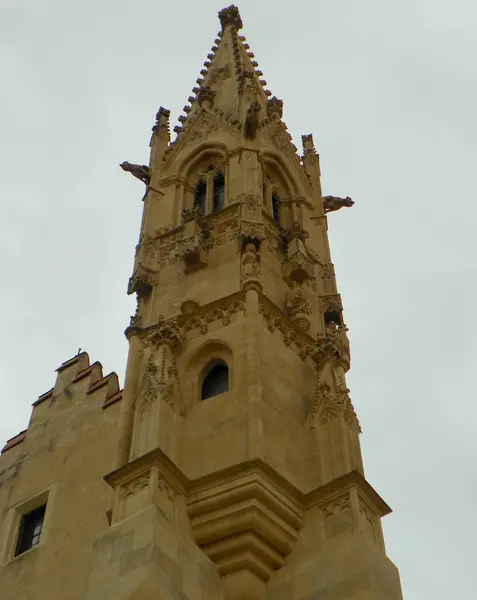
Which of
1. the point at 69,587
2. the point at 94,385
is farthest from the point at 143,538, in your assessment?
the point at 94,385

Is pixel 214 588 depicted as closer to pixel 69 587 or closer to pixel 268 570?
pixel 268 570

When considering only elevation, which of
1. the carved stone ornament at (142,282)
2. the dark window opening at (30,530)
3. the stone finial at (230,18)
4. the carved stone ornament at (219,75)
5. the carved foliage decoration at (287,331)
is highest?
the stone finial at (230,18)

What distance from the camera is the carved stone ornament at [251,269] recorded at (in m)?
16.3

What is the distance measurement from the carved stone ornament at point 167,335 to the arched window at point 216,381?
0.75 meters

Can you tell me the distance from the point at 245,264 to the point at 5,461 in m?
6.74

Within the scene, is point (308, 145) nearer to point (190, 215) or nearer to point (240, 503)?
point (190, 215)

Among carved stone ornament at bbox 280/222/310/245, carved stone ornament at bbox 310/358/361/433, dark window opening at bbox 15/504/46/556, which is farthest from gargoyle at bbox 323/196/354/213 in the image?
dark window opening at bbox 15/504/46/556

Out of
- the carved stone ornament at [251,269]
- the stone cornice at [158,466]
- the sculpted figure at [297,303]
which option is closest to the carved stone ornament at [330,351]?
the sculpted figure at [297,303]

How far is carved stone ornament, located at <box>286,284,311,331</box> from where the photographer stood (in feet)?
55.1

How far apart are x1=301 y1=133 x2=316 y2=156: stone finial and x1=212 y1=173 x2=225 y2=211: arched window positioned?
3.96 metres

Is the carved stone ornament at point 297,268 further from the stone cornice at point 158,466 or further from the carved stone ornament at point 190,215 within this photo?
the stone cornice at point 158,466

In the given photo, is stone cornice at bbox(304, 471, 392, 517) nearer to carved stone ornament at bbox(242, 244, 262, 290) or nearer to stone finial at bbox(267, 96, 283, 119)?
carved stone ornament at bbox(242, 244, 262, 290)

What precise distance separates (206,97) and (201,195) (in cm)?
342

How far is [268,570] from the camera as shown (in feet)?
42.5
